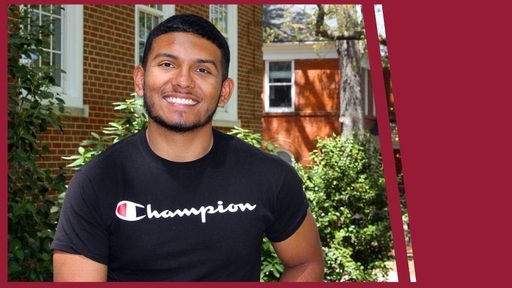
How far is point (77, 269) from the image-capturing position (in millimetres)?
2100

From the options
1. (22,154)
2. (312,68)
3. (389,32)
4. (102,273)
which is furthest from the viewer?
(312,68)

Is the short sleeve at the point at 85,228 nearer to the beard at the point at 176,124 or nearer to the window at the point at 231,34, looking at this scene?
the beard at the point at 176,124

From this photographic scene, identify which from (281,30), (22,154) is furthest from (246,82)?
(281,30)

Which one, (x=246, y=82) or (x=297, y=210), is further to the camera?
(x=246, y=82)

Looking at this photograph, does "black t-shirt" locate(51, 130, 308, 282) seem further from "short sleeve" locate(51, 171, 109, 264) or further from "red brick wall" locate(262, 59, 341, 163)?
"red brick wall" locate(262, 59, 341, 163)

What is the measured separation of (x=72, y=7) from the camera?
7.27 metres

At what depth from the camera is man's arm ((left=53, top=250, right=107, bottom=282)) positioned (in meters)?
2.08

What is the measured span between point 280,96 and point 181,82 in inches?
751

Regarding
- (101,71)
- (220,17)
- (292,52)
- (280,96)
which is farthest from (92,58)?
(280,96)

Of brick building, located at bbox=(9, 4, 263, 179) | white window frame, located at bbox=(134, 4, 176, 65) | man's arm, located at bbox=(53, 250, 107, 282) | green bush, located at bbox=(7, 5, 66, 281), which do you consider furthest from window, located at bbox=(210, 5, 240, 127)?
man's arm, located at bbox=(53, 250, 107, 282)

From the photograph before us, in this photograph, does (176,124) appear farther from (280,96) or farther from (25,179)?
(280,96)

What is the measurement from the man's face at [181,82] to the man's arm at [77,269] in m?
0.47

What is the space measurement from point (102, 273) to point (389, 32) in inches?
41.9

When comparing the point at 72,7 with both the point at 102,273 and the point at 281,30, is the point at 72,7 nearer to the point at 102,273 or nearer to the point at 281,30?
the point at 102,273
